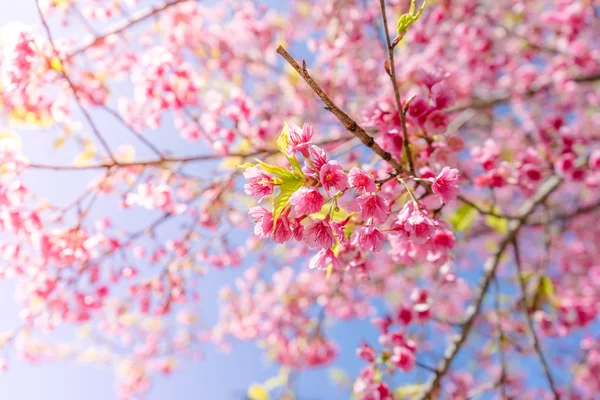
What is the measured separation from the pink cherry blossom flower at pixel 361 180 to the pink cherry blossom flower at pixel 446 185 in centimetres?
20

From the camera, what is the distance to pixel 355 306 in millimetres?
5707

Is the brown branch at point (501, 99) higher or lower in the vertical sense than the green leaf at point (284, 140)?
higher

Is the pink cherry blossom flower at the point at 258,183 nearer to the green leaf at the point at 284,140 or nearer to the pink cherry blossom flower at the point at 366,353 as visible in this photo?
the green leaf at the point at 284,140

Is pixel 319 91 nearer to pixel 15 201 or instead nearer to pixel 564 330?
pixel 15 201

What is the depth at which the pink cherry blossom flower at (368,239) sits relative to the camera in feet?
4.12

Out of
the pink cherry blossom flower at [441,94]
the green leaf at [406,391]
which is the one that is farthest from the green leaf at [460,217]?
the pink cherry blossom flower at [441,94]

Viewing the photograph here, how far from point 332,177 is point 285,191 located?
0.14 metres

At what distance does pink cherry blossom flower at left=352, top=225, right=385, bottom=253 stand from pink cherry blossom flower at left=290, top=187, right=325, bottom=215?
191mm

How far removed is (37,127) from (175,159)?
53.3 inches

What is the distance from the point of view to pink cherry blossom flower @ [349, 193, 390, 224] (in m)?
1.22

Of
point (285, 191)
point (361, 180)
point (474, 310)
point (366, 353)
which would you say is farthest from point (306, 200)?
point (474, 310)

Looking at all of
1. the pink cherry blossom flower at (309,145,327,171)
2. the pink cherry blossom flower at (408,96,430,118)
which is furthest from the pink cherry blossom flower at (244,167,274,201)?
the pink cherry blossom flower at (408,96,430,118)

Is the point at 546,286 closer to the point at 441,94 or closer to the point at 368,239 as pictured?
the point at 441,94

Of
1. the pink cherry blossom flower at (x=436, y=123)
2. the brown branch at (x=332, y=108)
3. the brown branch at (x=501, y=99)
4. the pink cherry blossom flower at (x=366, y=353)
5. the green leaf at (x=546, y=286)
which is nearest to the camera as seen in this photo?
the brown branch at (x=332, y=108)
